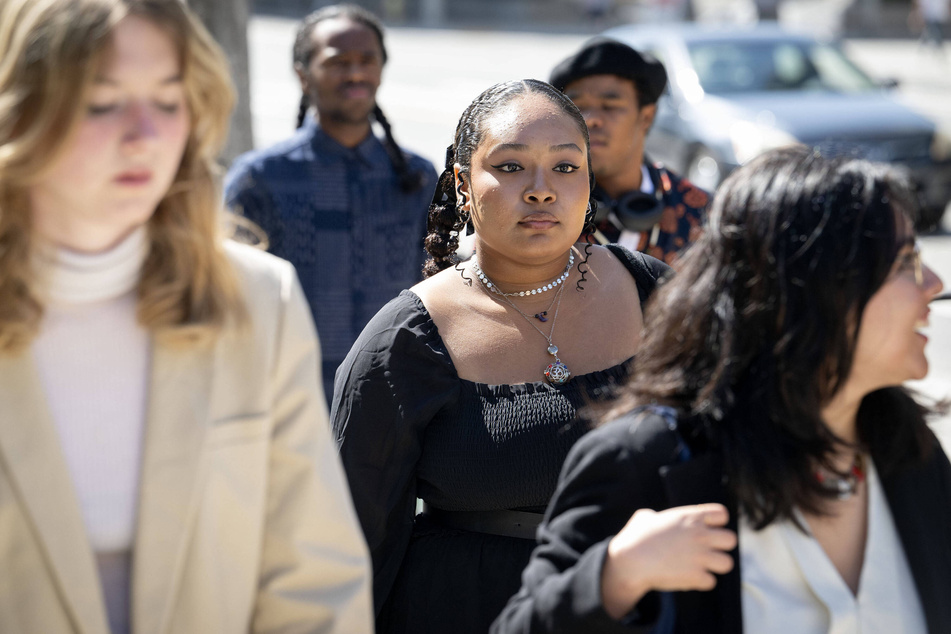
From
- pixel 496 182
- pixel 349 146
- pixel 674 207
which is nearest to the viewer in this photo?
pixel 496 182

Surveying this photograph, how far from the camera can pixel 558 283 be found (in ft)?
10.4

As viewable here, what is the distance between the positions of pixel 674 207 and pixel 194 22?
2994 millimetres

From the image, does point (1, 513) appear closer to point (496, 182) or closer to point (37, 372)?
point (37, 372)

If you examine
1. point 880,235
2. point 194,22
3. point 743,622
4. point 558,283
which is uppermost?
point 194,22

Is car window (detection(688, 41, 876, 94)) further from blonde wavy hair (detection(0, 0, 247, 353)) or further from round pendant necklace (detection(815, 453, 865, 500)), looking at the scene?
blonde wavy hair (detection(0, 0, 247, 353))

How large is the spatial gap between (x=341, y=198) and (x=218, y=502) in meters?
3.15

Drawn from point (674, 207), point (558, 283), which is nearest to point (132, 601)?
point (558, 283)

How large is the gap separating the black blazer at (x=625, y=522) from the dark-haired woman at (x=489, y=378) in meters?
0.57

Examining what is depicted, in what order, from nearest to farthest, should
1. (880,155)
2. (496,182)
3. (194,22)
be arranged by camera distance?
(194,22) < (496,182) < (880,155)

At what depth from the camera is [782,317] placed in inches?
79.7

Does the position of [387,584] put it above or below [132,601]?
below

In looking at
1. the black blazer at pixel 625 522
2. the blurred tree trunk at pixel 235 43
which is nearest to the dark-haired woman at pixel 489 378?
the black blazer at pixel 625 522

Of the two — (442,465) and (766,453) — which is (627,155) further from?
(766,453)

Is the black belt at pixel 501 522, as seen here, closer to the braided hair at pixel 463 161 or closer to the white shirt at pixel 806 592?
the braided hair at pixel 463 161
